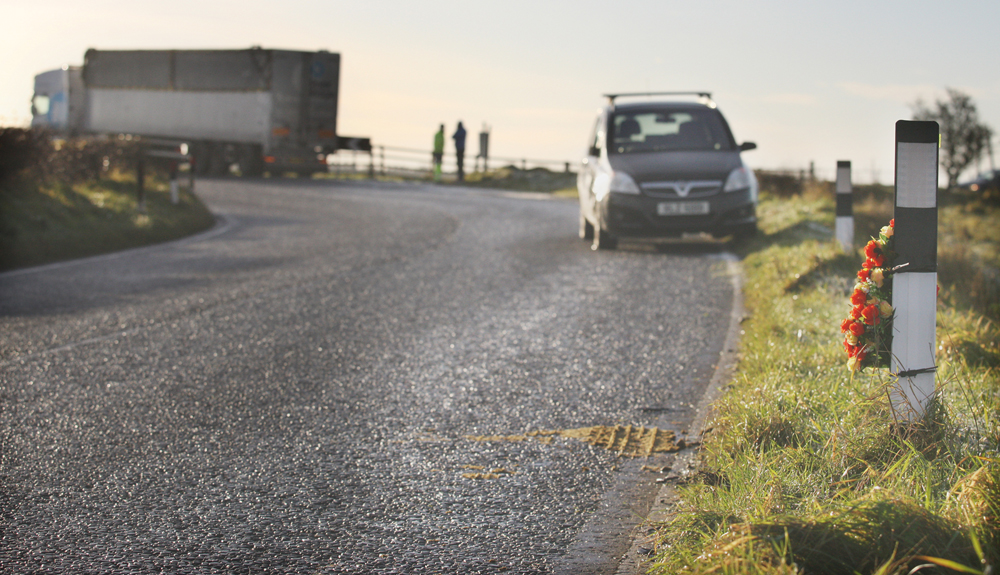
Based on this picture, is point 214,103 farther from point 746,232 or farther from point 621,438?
point 621,438

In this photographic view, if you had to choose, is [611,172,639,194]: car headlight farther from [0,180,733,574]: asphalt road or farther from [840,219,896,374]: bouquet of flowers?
[840,219,896,374]: bouquet of flowers

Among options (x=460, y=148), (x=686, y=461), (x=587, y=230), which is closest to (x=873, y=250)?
(x=686, y=461)

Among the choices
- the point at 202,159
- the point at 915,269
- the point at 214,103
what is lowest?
the point at 915,269

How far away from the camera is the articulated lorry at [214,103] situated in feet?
103

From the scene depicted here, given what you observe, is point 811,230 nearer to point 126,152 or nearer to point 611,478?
point 611,478

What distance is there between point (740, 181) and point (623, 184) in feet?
4.96

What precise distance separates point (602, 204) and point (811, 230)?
303 cm

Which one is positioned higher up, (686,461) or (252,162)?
(252,162)

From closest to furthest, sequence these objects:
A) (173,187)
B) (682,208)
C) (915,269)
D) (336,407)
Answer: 1. (915,269)
2. (336,407)
3. (682,208)
4. (173,187)

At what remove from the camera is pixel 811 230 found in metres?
13.0

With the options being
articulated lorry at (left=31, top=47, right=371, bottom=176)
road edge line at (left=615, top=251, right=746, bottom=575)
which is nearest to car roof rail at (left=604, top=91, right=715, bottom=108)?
road edge line at (left=615, top=251, right=746, bottom=575)

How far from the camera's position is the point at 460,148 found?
113 ft

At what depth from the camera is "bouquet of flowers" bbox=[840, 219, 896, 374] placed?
3.64 m

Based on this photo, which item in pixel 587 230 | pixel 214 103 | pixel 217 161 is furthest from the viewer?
pixel 217 161
